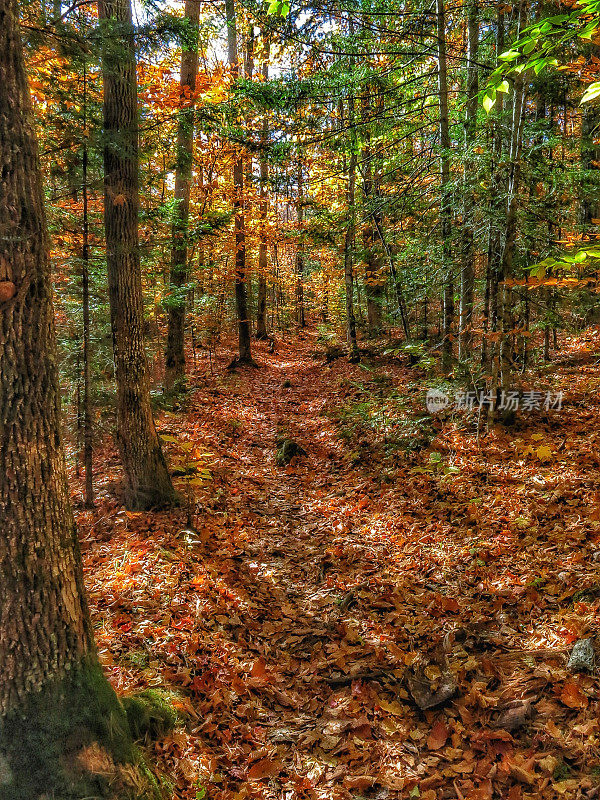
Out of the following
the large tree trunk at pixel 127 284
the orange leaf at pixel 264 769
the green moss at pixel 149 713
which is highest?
the large tree trunk at pixel 127 284

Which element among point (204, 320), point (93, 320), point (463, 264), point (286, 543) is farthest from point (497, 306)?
point (204, 320)

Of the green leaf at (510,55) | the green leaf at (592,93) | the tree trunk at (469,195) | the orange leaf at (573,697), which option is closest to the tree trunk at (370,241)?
the tree trunk at (469,195)

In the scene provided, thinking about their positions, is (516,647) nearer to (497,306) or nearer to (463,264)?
(497,306)

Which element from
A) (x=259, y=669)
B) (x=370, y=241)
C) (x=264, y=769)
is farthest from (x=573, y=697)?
(x=370, y=241)

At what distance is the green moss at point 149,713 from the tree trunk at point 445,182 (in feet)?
24.6

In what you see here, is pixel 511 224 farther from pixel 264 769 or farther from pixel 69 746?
pixel 69 746

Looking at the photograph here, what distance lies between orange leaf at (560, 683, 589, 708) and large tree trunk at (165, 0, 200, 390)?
868cm

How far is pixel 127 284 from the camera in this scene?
6.01 m

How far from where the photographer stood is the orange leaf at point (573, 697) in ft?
10.4

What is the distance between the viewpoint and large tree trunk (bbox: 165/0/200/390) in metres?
7.95

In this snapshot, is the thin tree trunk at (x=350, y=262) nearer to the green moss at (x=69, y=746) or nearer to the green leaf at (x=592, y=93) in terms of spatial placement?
the green leaf at (x=592, y=93)

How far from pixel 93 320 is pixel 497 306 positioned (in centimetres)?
707

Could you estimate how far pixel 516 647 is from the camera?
392cm

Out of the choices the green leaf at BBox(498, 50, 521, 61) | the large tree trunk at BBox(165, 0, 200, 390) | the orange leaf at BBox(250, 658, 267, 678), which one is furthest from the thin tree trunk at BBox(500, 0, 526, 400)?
the orange leaf at BBox(250, 658, 267, 678)
